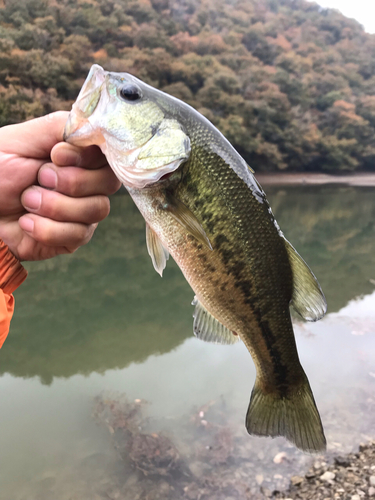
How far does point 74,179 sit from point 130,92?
0.43 meters

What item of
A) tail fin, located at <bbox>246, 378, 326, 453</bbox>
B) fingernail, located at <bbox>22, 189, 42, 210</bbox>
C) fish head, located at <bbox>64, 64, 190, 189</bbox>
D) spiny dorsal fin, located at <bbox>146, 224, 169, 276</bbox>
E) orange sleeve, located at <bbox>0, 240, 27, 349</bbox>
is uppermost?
fish head, located at <bbox>64, 64, 190, 189</bbox>

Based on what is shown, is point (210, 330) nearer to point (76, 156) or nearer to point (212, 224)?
point (212, 224)

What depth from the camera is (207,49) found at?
33.4 m

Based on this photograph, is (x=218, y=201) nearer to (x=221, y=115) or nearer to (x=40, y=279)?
(x=40, y=279)

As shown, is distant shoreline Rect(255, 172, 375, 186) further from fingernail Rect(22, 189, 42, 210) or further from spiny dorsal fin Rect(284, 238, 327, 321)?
fingernail Rect(22, 189, 42, 210)

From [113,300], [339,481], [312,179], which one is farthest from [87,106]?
[312,179]

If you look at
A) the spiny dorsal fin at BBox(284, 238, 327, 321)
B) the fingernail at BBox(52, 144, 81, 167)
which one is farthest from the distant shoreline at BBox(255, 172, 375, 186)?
the fingernail at BBox(52, 144, 81, 167)

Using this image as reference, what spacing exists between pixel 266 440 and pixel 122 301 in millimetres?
4048

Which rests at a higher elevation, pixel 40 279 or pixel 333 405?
pixel 333 405

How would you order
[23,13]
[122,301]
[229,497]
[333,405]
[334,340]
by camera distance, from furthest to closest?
[23,13] → [122,301] → [334,340] → [333,405] → [229,497]

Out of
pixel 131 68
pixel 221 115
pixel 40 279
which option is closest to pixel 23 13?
pixel 131 68

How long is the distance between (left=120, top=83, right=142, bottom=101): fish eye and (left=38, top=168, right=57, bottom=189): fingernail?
448mm

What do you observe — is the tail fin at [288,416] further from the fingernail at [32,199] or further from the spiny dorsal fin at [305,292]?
the fingernail at [32,199]

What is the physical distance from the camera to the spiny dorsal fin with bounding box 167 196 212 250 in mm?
1402
